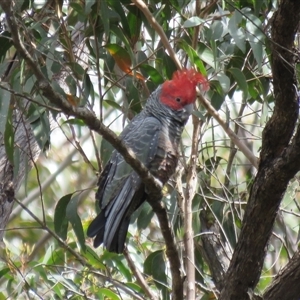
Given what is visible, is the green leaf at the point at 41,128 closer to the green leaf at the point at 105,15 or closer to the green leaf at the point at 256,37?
the green leaf at the point at 105,15

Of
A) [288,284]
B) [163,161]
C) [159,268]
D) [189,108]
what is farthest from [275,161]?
[159,268]

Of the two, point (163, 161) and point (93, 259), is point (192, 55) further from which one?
point (93, 259)

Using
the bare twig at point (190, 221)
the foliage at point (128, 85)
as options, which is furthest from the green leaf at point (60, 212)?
the bare twig at point (190, 221)

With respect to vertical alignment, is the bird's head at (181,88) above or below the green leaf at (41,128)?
below

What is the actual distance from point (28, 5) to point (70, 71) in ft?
1.07

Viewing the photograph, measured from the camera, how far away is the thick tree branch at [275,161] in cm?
202

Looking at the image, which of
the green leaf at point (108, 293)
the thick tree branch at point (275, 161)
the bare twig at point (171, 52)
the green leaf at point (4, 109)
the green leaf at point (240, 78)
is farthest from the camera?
the green leaf at point (108, 293)

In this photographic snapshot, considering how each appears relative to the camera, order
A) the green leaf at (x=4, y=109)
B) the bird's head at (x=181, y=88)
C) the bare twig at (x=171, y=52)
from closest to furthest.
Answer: the green leaf at (x=4, y=109) → the bare twig at (x=171, y=52) → the bird's head at (x=181, y=88)

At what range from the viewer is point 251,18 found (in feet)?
8.08

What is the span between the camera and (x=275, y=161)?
6.71 ft

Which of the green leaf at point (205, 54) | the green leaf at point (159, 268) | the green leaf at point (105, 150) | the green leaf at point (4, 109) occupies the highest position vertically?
the green leaf at point (4, 109)

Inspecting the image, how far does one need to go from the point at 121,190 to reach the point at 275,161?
85 centimetres

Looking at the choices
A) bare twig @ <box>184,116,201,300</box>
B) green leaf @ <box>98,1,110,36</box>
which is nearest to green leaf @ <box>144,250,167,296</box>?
bare twig @ <box>184,116,201,300</box>

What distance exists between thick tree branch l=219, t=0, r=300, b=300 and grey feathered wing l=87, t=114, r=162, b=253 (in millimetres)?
589
